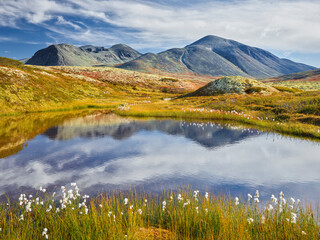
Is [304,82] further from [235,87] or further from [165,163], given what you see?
[165,163]

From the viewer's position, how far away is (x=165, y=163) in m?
14.0

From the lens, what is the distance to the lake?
10.5 metres

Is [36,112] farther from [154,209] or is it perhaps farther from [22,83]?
[154,209]

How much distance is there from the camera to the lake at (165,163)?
10500 millimetres

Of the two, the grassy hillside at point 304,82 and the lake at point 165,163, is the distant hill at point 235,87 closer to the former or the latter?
the lake at point 165,163

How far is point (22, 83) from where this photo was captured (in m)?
45.9

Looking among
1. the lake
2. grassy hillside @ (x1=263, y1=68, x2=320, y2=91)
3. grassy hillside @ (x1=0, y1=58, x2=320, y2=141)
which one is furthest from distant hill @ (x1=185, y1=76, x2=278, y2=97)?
grassy hillside @ (x1=263, y1=68, x2=320, y2=91)

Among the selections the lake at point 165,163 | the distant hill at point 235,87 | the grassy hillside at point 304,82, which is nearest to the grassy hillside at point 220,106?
the distant hill at point 235,87

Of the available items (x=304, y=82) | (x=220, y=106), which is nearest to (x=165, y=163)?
(x=220, y=106)

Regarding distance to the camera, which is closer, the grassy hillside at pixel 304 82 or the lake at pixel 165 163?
the lake at pixel 165 163

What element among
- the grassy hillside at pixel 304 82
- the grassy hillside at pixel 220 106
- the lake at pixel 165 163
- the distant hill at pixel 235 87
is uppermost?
the grassy hillside at pixel 304 82

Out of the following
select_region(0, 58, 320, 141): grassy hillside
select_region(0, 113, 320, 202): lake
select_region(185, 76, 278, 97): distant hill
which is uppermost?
select_region(185, 76, 278, 97): distant hill

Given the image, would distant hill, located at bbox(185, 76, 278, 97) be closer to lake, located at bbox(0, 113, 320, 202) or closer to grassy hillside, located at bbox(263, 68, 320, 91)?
lake, located at bbox(0, 113, 320, 202)

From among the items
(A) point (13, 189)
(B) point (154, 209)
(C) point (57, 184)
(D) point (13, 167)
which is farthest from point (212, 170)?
(D) point (13, 167)
